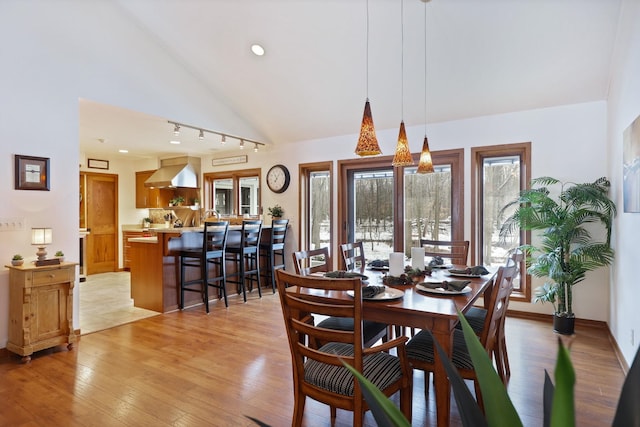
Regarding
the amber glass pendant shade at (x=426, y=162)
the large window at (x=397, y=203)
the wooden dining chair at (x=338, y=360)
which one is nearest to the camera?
the wooden dining chair at (x=338, y=360)

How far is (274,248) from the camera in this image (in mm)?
5621

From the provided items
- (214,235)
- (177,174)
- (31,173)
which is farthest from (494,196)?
(177,174)

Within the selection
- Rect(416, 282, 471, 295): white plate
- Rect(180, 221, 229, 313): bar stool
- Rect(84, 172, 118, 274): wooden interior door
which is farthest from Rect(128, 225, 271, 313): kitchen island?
Rect(416, 282, 471, 295): white plate

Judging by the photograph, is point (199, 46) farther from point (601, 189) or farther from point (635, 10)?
point (601, 189)

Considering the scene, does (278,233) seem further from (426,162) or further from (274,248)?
(426,162)

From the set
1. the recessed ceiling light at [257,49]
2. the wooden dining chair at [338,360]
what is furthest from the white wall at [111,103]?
the wooden dining chair at [338,360]

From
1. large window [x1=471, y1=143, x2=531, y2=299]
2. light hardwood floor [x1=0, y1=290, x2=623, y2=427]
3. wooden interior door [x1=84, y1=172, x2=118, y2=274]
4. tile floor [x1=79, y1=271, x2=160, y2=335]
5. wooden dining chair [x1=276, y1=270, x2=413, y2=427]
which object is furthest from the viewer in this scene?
wooden interior door [x1=84, y1=172, x2=118, y2=274]

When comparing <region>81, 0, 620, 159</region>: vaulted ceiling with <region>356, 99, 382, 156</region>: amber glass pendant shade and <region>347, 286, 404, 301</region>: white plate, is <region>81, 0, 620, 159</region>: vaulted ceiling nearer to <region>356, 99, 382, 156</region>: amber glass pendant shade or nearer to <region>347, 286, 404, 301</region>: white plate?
<region>356, 99, 382, 156</region>: amber glass pendant shade

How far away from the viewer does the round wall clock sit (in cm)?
613

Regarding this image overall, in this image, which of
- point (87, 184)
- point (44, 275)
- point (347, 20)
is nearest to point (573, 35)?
point (347, 20)

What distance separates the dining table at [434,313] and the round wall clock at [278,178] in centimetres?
410

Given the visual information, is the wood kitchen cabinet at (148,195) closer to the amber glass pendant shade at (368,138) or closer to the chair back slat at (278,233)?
the chair back slat at (278,233)

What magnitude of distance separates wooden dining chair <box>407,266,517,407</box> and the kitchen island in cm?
331

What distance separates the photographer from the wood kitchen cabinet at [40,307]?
307cm
